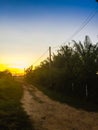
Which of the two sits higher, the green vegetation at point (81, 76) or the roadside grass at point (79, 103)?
the green vegetation at point (81, 76)

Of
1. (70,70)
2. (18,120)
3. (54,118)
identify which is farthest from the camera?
(70,70)

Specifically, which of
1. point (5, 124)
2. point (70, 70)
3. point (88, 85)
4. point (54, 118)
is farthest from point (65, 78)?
point (5, 124)

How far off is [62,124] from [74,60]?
16.4m

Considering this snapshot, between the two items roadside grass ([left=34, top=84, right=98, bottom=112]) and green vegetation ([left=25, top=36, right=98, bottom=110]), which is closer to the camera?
roadside grass ([left=34, top=84, right=98, bottom=112])

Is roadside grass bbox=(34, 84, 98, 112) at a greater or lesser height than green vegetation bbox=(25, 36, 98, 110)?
lesser

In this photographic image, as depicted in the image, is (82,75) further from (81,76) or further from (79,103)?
(79,103)

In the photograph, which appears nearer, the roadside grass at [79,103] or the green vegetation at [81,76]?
the roadside grass at [79,103]

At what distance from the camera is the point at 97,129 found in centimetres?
1049

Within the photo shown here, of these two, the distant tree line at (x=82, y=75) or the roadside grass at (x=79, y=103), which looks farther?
the distant tree line at (x=82, y=75)

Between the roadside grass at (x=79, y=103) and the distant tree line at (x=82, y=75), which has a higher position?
the distant tree line at (x=82, y=75)

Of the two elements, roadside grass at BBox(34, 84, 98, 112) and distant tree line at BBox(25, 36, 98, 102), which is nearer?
roadside grass at BBox(34, 84, 98, 112)

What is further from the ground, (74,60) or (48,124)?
(74,60)

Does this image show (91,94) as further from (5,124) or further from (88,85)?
(5,124)

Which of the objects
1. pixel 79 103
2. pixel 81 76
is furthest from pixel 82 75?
pixel 79 103
